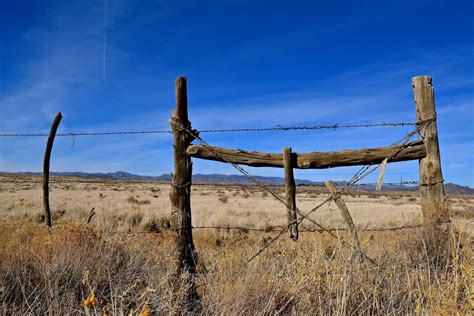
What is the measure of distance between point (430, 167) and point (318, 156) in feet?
4.62

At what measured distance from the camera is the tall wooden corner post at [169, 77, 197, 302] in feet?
16.3

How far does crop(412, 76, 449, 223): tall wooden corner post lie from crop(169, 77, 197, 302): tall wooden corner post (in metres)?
2.97

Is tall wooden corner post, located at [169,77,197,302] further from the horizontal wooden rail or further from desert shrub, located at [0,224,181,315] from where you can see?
desert shrub, located at [0,224,181,315]

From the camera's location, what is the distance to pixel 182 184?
504 centimetres

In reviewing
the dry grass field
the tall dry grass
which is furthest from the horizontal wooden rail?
the tall dry grass

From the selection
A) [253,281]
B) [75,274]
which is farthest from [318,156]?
[75,274]

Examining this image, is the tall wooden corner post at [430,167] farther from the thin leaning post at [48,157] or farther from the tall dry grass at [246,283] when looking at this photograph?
the thin leaning post at [48,157]

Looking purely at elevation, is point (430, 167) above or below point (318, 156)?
below

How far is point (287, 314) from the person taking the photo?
3752 mm

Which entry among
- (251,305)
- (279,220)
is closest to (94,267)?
(251,305)

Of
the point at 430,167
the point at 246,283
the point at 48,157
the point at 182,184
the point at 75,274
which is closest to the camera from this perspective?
the point at 246,283

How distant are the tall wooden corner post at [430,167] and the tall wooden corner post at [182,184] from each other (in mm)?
2973

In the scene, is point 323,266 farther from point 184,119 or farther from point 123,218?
point 123,218

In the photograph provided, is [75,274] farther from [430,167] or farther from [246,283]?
[430,167]
